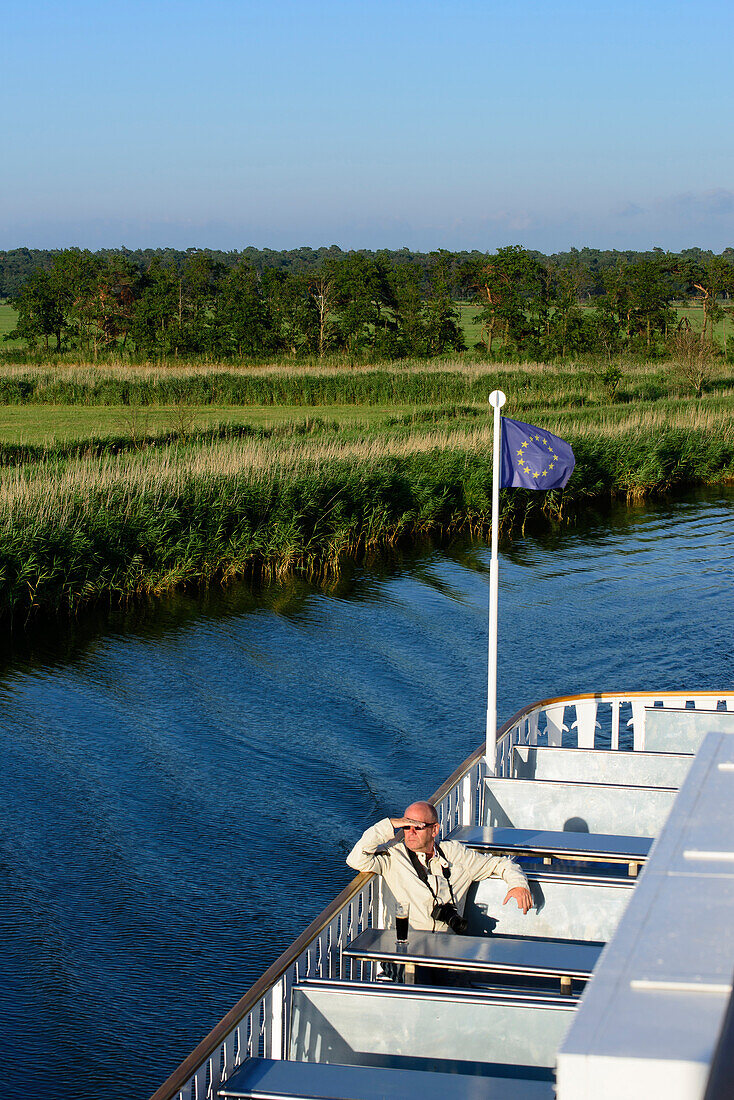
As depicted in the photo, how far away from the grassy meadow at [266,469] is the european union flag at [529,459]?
10620 mm

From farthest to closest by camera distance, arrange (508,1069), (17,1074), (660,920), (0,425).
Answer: (0,425), (17,1074), (508,1069), (660,920)

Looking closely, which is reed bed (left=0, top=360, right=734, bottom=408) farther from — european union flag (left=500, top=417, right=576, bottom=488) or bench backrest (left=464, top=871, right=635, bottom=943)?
bench backrest (left=464, top=871, right=635, bottom=943)

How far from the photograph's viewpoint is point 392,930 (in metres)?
6.27

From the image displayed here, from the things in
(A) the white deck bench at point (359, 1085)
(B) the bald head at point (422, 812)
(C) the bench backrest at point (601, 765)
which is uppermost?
(B) the bald head at point (422, 812)

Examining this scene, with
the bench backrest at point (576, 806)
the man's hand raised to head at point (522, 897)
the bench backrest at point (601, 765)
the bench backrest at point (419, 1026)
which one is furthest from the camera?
the bench backrest at point (601, 765)

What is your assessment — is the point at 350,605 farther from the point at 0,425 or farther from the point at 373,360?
the point at 373,360

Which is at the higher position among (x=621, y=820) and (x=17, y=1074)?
(x=621, y=820)

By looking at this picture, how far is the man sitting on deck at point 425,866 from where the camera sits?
21.1ft

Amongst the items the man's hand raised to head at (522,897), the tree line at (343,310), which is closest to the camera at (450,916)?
the man's hand raised to head at (522,897)

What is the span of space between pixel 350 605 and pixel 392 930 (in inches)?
562

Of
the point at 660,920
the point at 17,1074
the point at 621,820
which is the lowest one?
the point at 17,1074

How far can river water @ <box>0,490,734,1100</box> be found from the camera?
8.75m

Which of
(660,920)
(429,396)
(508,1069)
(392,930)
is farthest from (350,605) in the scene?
(429,396)

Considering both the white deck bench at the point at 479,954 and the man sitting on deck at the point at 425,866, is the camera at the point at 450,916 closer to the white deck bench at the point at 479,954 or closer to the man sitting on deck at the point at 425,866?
the man sitting on deck at the point at 425,866
